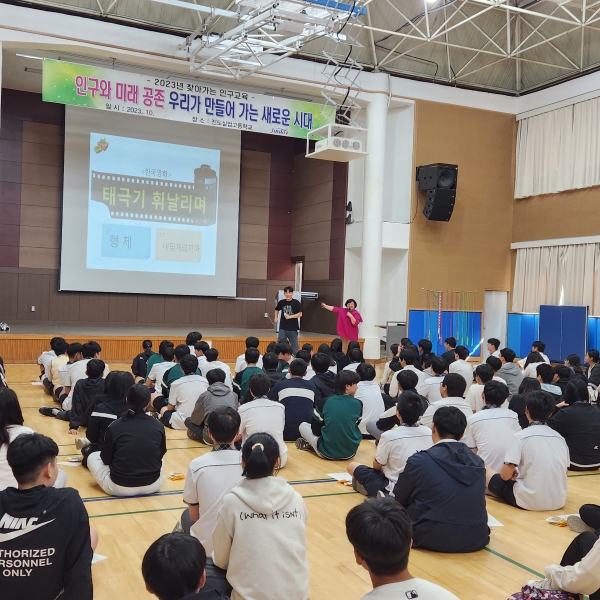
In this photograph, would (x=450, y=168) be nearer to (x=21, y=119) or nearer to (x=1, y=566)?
(x=21, y=119)

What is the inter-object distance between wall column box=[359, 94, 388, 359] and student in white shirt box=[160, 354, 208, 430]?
6.84m

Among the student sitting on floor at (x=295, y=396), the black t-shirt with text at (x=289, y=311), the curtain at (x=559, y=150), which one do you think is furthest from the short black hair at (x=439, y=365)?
the curtain at (x=559, y=150)

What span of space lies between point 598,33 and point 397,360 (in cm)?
797

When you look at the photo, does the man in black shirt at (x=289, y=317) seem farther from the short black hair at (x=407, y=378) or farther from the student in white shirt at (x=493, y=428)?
the student in white shirt at (x=493, y=428)

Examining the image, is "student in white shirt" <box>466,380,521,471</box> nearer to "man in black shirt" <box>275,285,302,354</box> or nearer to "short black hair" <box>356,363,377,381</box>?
"short black hair" <box>356,363,377,381</box>

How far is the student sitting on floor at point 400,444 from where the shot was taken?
3.79 meters

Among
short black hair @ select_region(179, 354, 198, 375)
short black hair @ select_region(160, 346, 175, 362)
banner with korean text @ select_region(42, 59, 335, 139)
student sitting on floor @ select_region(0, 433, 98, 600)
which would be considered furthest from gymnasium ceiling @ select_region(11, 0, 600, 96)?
student sitting on floor @ select_region(0, 433, 98, 600)

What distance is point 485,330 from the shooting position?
14.0 m

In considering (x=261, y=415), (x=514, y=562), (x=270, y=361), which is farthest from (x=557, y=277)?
(x=514, y=562)

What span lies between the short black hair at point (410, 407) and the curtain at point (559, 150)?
31.7 feet

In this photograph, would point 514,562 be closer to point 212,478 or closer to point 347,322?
point 212,478

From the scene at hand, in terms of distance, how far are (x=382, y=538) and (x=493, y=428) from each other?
3043 millimetres

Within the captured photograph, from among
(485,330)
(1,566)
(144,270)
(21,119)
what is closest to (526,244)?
(485,330)

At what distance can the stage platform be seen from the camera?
998 centimetres
